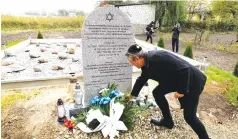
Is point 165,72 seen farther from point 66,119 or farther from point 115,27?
point 66,119

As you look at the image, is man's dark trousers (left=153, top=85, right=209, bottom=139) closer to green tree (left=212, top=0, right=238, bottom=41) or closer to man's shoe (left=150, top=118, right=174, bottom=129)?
man's shoe (left=150, top=118, right=174, bottom=129)

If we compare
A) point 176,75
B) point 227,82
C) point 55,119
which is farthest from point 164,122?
point 227,82

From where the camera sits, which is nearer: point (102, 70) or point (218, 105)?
point (102, 70)

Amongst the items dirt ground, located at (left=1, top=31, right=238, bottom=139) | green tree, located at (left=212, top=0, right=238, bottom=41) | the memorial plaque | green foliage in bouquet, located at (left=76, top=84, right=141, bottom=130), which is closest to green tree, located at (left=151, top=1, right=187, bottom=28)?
green tree, located at (left=212, top=0, right=238, bottom=41)

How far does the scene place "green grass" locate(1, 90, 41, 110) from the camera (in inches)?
189

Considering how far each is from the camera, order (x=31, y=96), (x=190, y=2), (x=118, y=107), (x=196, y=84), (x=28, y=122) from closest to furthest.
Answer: (x=196, y=84)
(x=118, y=107)
(x=28, y=122)
(x=31, y=96)
(x=190, y=2)

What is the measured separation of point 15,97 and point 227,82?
20.3 feet

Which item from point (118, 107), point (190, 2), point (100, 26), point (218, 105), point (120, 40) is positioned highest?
point (190, 2)

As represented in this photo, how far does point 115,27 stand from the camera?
4.29 meters

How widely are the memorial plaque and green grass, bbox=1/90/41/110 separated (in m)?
1.66

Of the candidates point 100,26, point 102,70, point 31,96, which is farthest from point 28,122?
point 100,26

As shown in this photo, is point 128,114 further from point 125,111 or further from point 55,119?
point 55,119

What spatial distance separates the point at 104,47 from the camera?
14.0 feet

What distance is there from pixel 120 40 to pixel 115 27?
283mm
